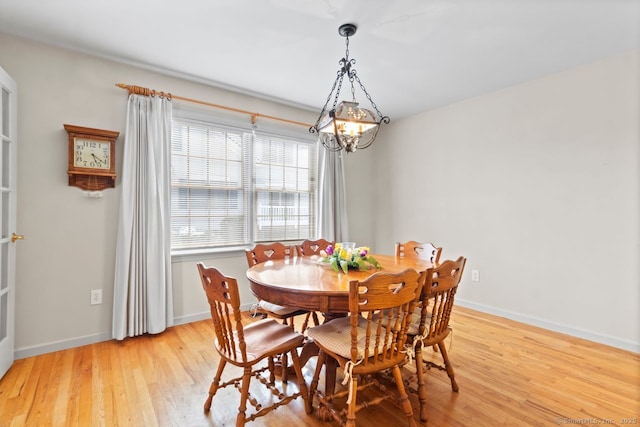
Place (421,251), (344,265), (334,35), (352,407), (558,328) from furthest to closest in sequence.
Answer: (558,328)
(421,251)
(334,35)
(344,265)
(352,407)

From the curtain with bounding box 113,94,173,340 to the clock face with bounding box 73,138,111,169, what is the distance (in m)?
0.15

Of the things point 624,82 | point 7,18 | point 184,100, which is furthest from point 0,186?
point 624,82

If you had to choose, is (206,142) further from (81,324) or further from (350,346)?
(350,346)

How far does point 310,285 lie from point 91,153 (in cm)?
235

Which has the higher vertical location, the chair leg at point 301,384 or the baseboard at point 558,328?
the chair leg at point 301,384

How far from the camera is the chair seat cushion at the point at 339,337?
1597mm

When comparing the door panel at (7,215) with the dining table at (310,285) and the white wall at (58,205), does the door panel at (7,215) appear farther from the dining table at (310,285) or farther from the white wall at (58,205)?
the dining table at (310,285)

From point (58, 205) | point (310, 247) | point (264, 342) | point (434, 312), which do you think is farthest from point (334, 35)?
point (58, 205)

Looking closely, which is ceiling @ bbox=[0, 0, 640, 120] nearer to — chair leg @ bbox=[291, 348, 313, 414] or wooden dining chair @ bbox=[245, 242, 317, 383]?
wooden dining chair @ bbox=[245, 242, 317, 383]

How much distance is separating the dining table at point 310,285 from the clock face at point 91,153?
1.76 m

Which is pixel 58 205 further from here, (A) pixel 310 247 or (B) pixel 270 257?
(A) pixel 310 247

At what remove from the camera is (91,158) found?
2.66 m

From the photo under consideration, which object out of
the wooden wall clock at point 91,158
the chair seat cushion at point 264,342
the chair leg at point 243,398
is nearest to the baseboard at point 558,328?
the chair seat cushion at point 264,342

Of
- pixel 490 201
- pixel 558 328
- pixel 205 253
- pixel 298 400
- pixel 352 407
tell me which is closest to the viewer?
pixel 352 407
